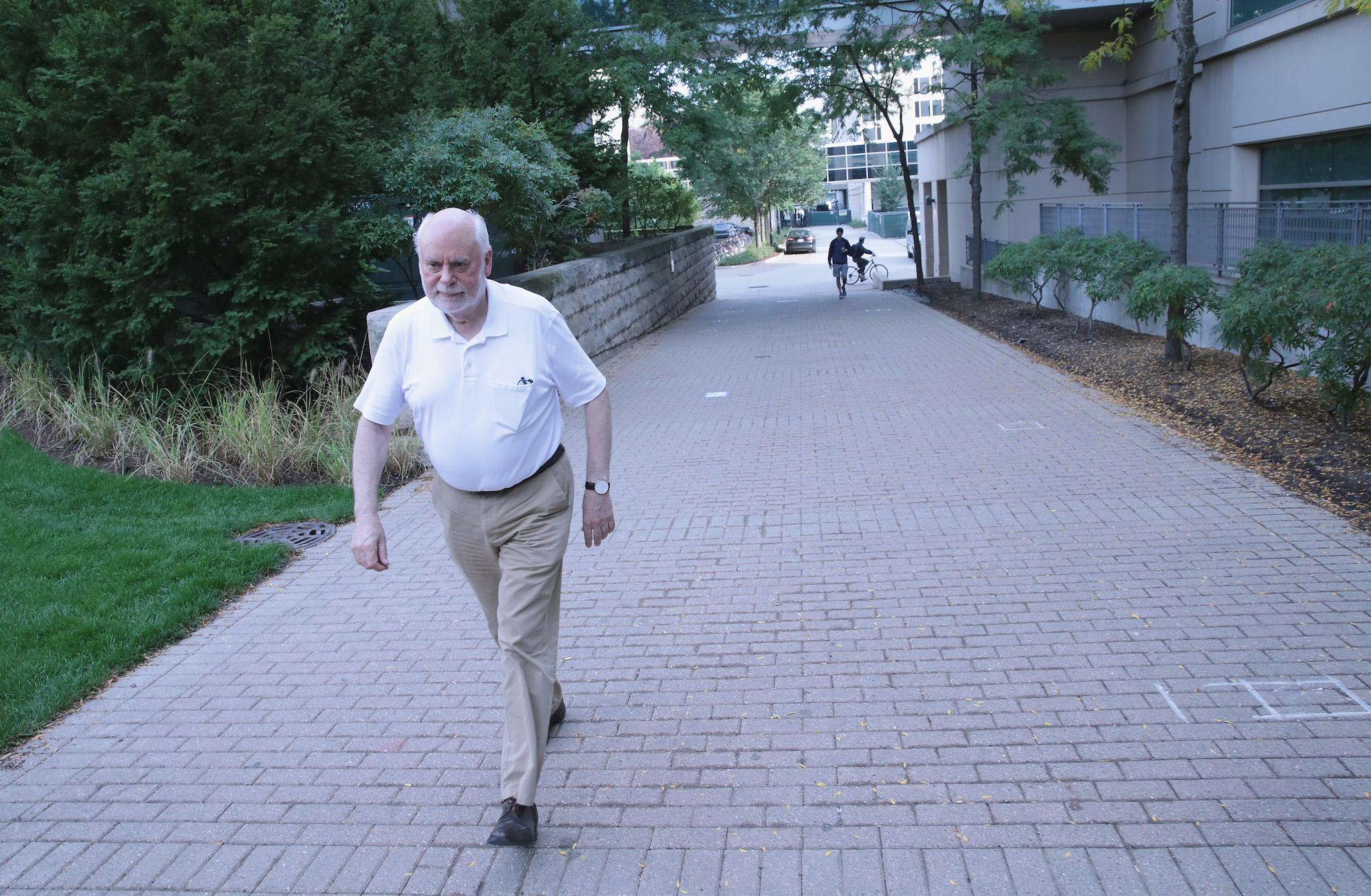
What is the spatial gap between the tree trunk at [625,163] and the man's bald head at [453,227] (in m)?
15.0

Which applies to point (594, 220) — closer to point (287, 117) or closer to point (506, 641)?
point (287, 117)

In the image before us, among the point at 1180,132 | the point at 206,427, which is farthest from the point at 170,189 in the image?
the point at 1180,132

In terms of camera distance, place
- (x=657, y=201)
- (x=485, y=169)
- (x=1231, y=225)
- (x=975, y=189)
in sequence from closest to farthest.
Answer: (x=485, y=169), (x=1231, y=225), (x=975, y=189), (x=657, y=201)

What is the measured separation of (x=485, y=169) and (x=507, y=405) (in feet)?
31.0

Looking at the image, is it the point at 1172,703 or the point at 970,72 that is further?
the point at 970,72

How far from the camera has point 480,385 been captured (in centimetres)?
363

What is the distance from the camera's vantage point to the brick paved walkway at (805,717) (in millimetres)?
3467

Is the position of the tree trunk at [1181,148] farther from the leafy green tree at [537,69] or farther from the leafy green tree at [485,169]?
the leafy green tree at [537,69]

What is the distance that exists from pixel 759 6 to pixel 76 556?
736 inches

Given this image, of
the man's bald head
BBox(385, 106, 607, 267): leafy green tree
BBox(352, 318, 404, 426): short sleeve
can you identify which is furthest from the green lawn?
BBox(385, 106, 607, 267): leafy green tree

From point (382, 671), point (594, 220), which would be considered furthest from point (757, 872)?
point (594, 220)

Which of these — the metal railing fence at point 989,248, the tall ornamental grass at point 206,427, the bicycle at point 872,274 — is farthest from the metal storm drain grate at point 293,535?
the bicycle at point 872,274

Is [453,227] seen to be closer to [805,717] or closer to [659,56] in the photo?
[805,717]

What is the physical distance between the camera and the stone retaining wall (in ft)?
43.9
